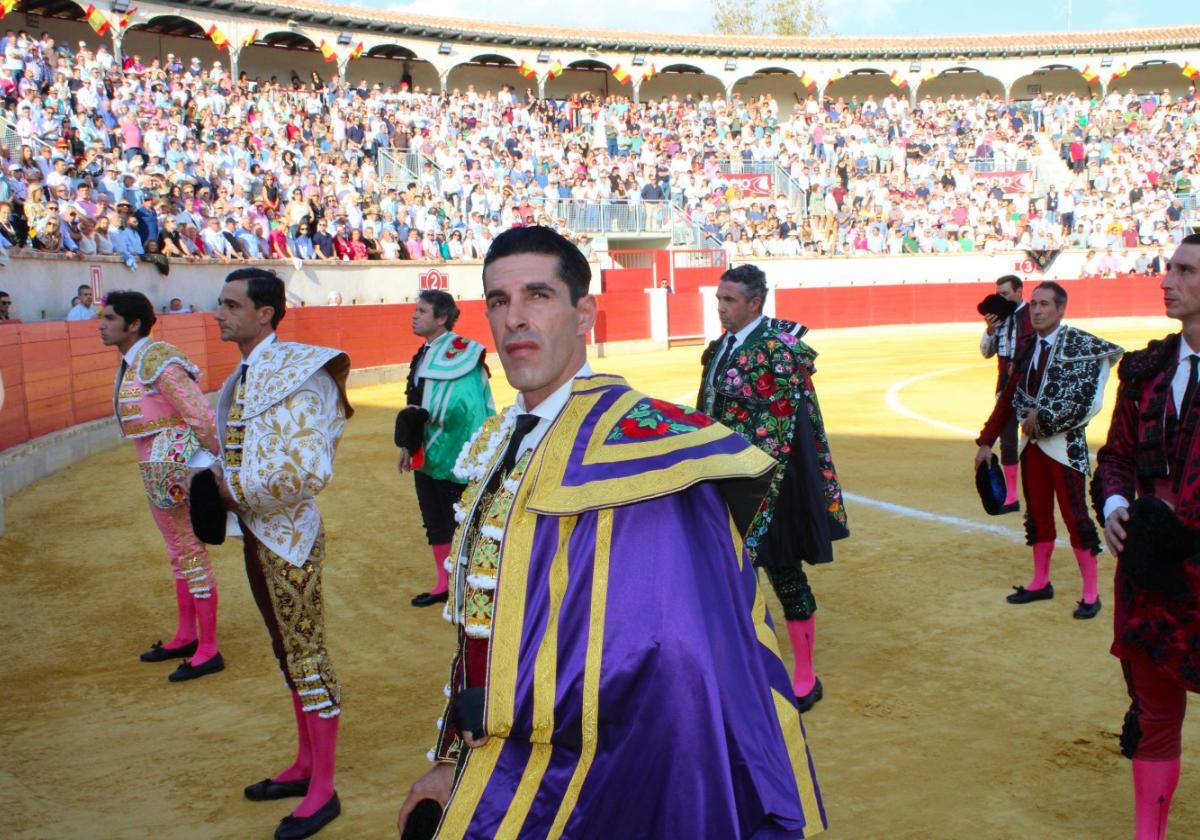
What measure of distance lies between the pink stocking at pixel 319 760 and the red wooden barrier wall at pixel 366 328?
23.5 feet

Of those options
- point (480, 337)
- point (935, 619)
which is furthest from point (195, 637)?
point (480, 337)

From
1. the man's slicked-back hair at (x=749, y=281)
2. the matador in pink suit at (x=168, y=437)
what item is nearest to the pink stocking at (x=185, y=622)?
the matador in pink suit at (x=168, y=437)

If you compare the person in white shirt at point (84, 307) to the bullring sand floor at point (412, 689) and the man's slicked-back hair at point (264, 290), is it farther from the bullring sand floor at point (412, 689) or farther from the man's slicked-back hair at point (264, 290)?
the man's slicked-back hair at point (264, 290)

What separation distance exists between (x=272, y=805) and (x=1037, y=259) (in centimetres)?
2802

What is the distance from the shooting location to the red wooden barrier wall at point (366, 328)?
10.2 metres

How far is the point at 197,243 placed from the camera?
15312mm

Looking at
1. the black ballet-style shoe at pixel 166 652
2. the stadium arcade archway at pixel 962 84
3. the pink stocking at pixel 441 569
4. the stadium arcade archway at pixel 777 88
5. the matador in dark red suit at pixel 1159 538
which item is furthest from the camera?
the stadium arcade archway at pixel 962 84

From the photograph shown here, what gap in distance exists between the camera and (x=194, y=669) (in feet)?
15.4

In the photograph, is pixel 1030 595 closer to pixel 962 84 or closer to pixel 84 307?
pixel 84 307

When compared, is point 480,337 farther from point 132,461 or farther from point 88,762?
point 88,762

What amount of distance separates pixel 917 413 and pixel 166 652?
28.9ft

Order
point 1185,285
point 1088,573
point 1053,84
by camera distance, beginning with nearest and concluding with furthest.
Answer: point 1185,285, point 1088,573, point 1053,84

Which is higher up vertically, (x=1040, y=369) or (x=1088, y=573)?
(x=1040, y=369)

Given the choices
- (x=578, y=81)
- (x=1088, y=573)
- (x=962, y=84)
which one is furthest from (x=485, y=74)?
(x=1088, y=573)
